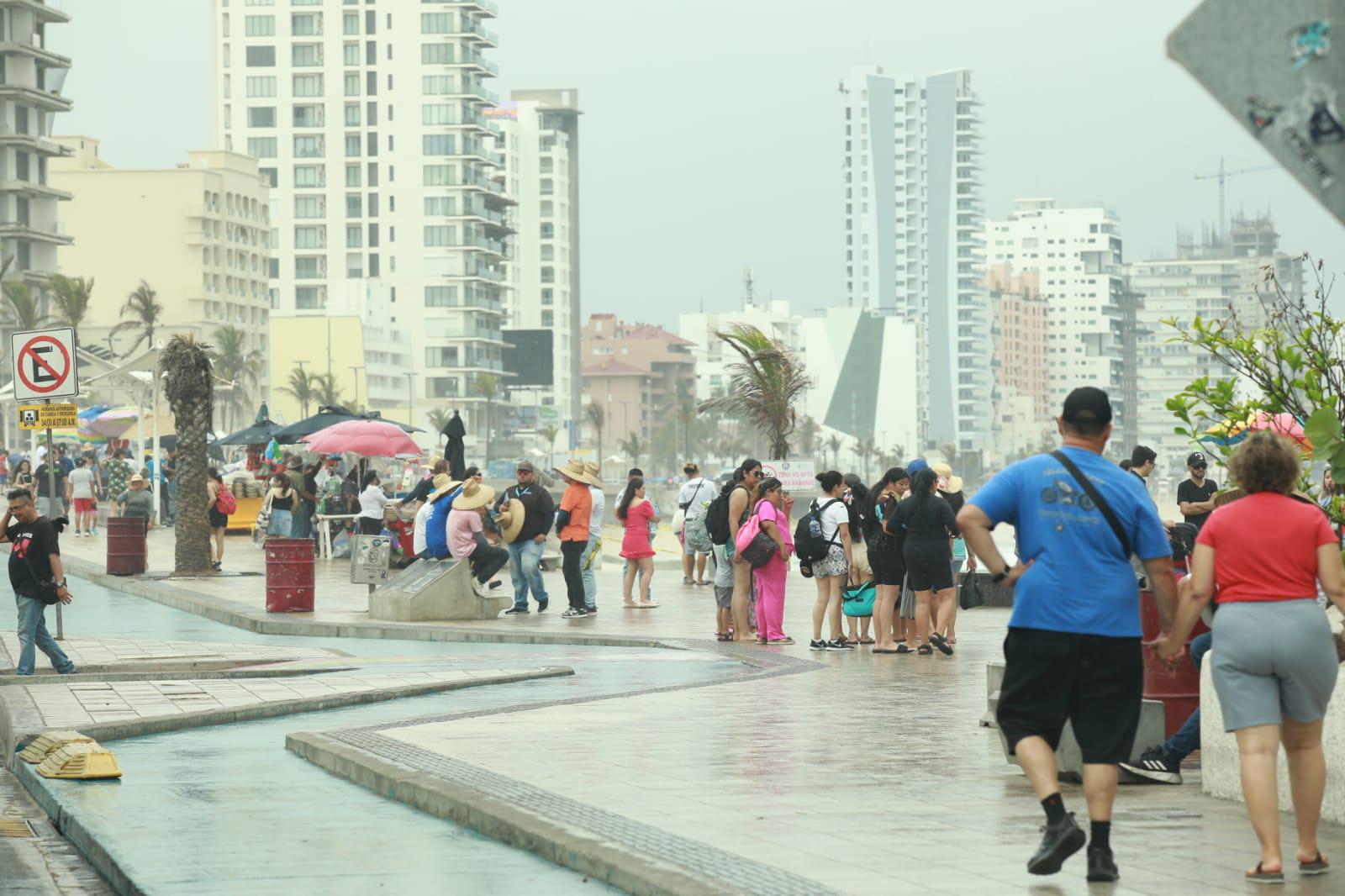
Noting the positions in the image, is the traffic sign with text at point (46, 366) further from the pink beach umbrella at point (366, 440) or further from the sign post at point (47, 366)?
the pink beach umbrella at point (366, 440)

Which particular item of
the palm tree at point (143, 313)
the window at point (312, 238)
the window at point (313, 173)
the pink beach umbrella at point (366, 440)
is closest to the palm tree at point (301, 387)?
the palm tree at point (143, 313)

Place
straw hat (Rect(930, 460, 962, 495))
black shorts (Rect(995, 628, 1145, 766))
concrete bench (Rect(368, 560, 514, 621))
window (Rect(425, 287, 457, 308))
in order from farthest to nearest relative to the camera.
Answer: window (Rect(425, 287, 457, 308)) → concrete bench (Rect(368, 560, 514, 621)) → straw hat (Rect(930, 460, 962, 495)) → black shorts (Rect(995, 628, 1145, 766))

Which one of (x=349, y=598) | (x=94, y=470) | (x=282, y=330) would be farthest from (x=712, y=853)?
(x=282, y=330)

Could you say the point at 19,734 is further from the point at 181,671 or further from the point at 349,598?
the point at 349,598

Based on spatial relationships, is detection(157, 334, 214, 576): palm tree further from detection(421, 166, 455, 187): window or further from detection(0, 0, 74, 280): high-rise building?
detection(421, 166, 455, 187): window

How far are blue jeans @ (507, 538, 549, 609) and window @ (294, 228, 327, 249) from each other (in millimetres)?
148215

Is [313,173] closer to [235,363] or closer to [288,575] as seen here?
[235,363]

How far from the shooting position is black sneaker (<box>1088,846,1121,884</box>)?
6840mm

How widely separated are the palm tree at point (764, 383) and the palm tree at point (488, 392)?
122m

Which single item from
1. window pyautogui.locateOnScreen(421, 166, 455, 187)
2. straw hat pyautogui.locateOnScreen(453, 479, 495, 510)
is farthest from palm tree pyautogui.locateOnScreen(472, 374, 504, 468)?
straw hat pyautogui.locateOnScreen(453, 479, 495, 510)

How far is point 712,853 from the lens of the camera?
7.36 m

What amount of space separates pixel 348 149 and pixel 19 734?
519 feet

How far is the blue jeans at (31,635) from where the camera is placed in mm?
15641

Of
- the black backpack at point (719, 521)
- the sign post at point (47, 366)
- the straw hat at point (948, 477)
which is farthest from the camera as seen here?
the black backpack at point (719, 521)
